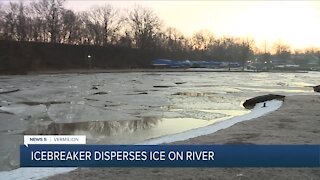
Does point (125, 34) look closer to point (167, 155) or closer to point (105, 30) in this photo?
point (105, 30)

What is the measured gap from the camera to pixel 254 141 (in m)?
7.51

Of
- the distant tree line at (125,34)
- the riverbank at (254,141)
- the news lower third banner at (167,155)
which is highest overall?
the distant tree line at (125,34)

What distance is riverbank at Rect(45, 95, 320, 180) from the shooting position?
5.20 metres

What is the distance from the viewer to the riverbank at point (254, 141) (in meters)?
5.20

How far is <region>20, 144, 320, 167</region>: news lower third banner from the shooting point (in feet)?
11.4

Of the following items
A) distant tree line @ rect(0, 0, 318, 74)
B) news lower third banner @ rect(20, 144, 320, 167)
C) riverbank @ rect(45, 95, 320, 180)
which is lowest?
riverbank @ rect(45, 95, 320, 180)

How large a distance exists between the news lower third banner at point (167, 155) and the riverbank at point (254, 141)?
4.85ft

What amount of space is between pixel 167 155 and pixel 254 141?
4.38 metres

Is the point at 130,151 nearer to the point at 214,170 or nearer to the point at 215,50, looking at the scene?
the point at 214,170

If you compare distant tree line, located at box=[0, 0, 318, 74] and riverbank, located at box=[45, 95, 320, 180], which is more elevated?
distant tree line, located at box=[0, 0, 318, 74]

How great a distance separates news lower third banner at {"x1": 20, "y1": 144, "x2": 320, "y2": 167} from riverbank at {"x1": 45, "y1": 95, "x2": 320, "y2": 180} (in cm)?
148

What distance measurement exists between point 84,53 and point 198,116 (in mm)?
4903

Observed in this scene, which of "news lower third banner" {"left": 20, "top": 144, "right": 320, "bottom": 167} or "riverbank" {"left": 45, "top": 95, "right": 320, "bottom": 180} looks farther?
"riverbank" {"left": 45, "top": 95, "right": 320, "bottom": 180}

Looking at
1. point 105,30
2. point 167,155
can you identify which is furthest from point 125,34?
point 167,155
